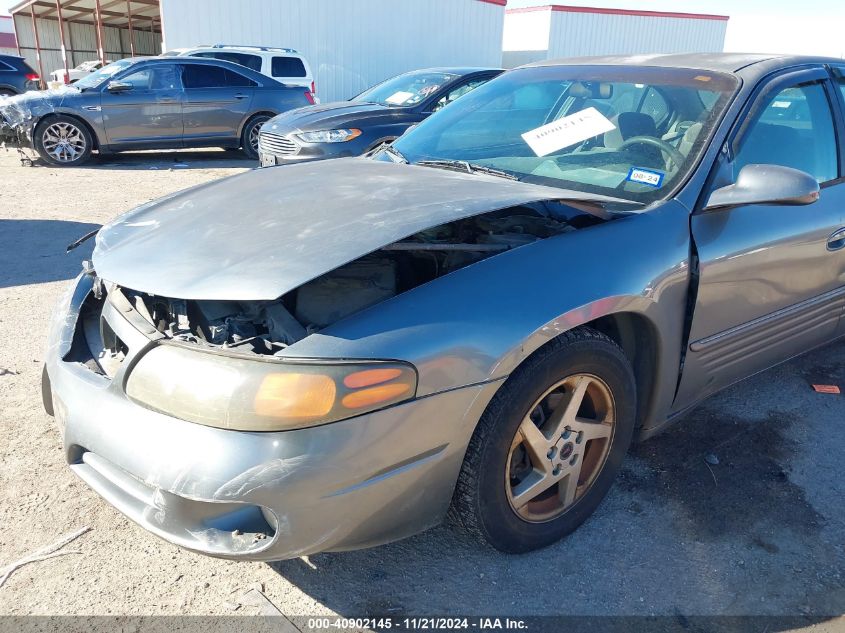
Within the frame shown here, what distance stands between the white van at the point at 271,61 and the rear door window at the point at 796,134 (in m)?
10.2

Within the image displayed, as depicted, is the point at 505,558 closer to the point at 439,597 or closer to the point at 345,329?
the point at 439,597

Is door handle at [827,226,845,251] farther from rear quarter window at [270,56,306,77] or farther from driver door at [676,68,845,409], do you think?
rear quarter window at [270,56,306,77]

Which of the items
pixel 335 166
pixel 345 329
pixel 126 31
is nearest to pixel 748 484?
pixel 345 329

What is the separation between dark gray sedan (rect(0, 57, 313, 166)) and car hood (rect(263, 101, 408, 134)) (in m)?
2.96

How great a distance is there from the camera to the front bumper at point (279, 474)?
1704 millimetres

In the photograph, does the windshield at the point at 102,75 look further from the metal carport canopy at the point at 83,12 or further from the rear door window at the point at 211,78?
the metal carport canopy at the point at 83,12

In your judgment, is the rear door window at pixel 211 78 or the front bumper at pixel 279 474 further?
the rear door window at pixel 211 78

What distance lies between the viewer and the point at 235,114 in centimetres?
1072

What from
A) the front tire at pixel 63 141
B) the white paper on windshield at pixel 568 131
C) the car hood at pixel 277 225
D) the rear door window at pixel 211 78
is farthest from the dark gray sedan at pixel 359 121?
the car hood at pixel 277 225

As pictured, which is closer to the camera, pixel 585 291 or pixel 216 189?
pixel 585 291

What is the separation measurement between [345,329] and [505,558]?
1029mm

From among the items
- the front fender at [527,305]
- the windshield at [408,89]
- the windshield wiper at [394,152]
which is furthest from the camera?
the windshield at [408,89]

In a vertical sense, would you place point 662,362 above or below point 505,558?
above

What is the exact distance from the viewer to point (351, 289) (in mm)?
2207
